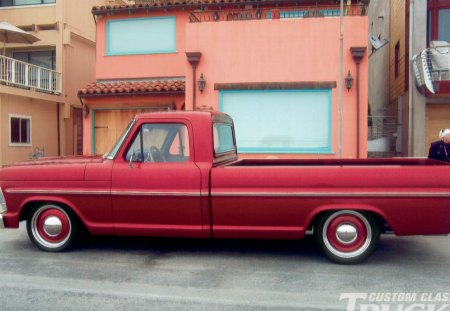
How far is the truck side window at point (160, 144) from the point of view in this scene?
5191 mm

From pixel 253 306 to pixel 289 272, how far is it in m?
1.01

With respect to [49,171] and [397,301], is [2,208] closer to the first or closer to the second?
[49,171]

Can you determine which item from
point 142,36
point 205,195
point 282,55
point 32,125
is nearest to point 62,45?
point 32,125

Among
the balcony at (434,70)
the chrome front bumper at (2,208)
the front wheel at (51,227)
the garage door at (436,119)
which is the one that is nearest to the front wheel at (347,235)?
the front wheel at (51,227)

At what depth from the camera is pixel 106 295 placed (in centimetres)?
410

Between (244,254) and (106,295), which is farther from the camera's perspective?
(244,254)

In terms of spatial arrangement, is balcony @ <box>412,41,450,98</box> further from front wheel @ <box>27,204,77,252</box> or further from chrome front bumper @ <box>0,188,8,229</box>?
chrome front bumper @ <box>0,188,8,229</box>

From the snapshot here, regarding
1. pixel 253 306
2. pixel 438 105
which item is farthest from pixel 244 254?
pixel 438 105

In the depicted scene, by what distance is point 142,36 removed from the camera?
12961mm

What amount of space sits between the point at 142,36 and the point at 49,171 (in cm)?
847

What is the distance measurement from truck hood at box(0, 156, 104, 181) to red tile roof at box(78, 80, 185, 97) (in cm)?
647

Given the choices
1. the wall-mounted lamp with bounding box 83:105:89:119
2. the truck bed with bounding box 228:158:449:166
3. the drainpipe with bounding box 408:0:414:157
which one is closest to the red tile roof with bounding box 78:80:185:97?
the wall-mounted lamp with bounding box 83:105:89:119

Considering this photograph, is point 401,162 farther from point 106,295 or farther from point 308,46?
point 308,46

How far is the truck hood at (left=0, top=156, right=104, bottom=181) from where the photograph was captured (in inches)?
209
